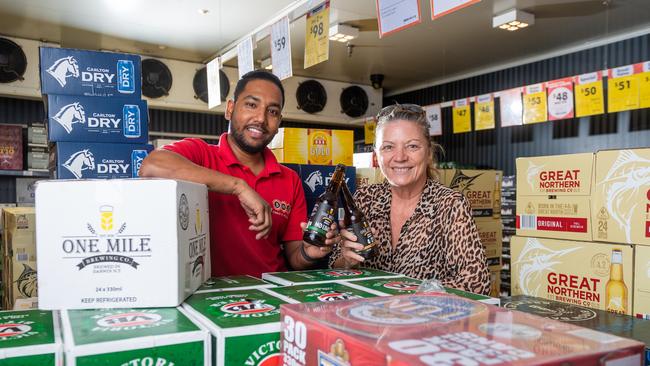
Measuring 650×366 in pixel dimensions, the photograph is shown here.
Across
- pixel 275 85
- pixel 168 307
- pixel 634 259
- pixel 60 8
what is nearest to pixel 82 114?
pixel 275 85

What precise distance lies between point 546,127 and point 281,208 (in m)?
4.81

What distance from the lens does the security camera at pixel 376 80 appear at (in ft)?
23.5

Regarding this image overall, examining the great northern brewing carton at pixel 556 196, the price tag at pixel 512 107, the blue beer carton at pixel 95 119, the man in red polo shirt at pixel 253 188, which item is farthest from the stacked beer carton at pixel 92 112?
the price tag at pixel 512 107

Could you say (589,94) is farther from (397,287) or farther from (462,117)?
(397,287)

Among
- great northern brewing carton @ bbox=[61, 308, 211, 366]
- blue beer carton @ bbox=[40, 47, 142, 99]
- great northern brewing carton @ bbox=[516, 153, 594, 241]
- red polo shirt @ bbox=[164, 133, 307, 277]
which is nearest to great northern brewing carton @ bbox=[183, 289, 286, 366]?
great northern brewing carton @ bbox=[61, 308, 211, 366]

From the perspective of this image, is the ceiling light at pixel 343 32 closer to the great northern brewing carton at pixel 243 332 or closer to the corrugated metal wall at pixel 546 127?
the corrugated metal wall at pixel 546 127

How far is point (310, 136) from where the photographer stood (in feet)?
9.53

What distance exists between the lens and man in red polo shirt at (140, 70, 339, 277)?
1.71m

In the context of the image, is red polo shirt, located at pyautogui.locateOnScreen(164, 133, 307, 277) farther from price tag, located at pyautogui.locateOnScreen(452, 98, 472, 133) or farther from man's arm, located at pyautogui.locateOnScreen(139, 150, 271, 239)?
price tag, located at pyautogui.locateOnScreen(452, 98, 472, 133)

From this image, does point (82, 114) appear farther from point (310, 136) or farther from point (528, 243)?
point (528, 243)

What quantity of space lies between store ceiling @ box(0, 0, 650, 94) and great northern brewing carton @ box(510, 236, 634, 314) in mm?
2519

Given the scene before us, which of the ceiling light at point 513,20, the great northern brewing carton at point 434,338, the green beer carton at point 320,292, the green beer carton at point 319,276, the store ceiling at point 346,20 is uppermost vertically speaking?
the store ceiling at point 346,20

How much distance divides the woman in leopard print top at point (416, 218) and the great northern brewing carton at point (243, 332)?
77 cm

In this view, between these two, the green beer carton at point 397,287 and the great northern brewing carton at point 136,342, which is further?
the green beer carton at point 397,287
